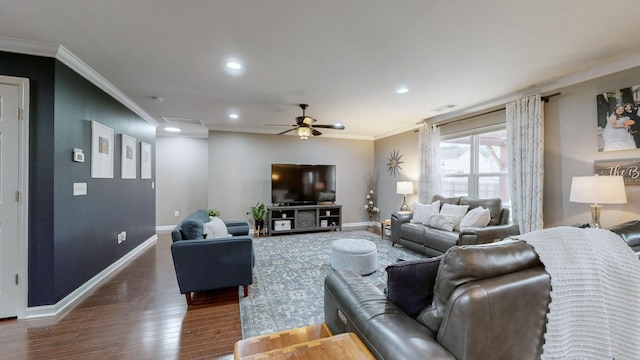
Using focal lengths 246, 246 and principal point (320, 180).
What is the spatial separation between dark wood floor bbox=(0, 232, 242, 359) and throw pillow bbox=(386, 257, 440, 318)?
143 cm

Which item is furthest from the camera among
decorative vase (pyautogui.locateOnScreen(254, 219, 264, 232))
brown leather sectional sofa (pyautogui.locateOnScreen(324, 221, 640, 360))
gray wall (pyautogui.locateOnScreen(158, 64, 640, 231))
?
decorative vase (pyautogui.locateOnScreen(254, 219, 264, 232))

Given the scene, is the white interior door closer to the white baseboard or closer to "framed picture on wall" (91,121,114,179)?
the white baseboard

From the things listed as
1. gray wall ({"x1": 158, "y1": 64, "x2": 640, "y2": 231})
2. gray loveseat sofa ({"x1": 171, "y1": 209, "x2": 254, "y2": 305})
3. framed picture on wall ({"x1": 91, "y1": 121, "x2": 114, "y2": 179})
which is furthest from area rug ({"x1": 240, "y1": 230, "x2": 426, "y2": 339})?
framed picture on wall ({"x1": 91, "y1": 121, "x2": 114, "y2": 179})

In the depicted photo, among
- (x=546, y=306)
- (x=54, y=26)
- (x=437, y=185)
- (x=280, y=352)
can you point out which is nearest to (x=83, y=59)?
(x=54, y=26)

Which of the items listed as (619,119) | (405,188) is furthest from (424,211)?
(619,119)

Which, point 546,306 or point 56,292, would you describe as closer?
point 546,306

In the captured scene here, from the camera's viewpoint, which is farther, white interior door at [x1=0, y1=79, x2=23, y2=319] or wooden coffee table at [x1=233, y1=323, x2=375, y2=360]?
white interior door at [x1=0, y1=79, x2=23, y2=319]

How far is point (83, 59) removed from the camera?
100 inches

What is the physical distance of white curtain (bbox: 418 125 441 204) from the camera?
16.1 ft

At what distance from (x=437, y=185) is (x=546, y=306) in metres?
4.07

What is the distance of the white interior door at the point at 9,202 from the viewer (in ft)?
7.23

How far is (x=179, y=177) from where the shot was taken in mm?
6195

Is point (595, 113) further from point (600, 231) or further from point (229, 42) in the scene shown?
point (229, 42)

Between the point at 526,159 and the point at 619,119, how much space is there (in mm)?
907
